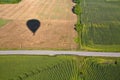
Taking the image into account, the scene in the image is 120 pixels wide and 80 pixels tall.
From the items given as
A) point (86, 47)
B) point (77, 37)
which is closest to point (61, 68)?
point (86, 47)

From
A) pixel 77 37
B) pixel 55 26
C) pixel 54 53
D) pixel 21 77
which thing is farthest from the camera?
pixel 55 26

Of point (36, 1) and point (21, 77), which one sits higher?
point (36, 1)

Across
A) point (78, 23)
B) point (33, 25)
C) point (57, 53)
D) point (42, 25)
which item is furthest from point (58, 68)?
point (78, 23)

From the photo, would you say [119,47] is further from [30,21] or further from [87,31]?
[30,21]

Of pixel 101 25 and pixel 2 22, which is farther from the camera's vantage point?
pixel 2 22

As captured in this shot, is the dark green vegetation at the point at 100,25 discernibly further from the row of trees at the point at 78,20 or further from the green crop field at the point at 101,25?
the row of trees at the point at 78,20

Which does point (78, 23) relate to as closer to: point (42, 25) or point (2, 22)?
point (42, 25)

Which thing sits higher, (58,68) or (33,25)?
(33,25)

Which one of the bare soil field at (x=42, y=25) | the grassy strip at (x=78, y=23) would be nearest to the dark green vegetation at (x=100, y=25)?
the grassy strip at (x=78, y=23)
